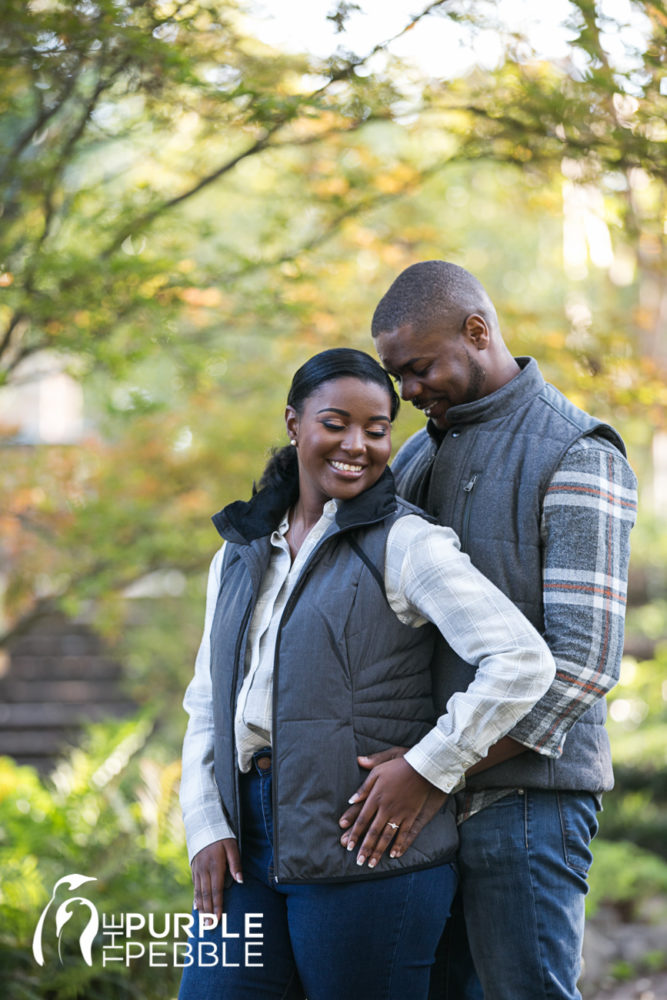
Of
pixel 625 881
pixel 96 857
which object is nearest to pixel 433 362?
pixel 96 857

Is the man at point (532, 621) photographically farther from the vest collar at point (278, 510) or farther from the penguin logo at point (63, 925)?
the penguin logo at point (63, 925)

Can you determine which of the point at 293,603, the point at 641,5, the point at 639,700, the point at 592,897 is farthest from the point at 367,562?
the point at 639,700

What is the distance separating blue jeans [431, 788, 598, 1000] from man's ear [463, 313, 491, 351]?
961mm

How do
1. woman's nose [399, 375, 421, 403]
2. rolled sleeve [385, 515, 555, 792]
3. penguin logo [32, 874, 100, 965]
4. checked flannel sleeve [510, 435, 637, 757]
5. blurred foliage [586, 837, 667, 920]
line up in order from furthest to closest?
blurred foliage [586, 837, 667, 920] → penguin logo [32, 874, 100, 965] → woman's nose [399, 375, 421, 403] → checked flannel sleeve [510, 435, 637, 757] → rolled sleeve [385, 515, 555, 792]

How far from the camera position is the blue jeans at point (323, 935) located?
192 cm

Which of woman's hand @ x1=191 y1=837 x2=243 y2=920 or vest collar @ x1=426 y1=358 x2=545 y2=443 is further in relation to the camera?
vest collar @ x1=426 y1=358 x2=545 y2=443

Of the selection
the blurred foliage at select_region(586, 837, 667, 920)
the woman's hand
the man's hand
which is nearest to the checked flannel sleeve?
the man's hand

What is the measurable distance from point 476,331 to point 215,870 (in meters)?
1.29

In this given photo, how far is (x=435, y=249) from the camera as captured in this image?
640cm

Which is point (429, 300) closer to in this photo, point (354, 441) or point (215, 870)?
point (354, 441)

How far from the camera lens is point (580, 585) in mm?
2016

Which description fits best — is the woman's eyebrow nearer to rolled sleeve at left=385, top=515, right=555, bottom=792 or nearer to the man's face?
the man's face

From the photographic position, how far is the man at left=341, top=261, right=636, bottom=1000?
1.99 meters

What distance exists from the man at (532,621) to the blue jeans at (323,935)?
106mm
